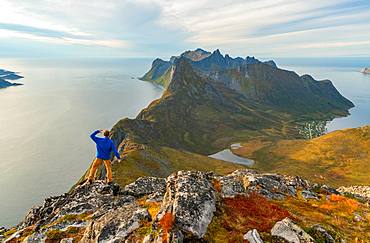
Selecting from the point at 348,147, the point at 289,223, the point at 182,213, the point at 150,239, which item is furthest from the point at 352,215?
the point at 348,147

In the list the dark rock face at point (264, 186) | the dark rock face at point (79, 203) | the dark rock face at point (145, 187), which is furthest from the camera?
the dark rock face at point (145, 187)

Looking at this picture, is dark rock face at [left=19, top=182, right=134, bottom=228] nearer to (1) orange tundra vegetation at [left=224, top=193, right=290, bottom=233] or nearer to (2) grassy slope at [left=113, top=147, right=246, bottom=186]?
(1) orange tundra vegetation at [left=224, top=193, right=290, bottom=233]

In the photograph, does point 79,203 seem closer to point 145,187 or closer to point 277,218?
point 145,187

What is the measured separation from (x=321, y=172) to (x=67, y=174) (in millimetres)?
156708

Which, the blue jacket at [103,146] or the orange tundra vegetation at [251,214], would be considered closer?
the orange tundra vegetation at [251,214]

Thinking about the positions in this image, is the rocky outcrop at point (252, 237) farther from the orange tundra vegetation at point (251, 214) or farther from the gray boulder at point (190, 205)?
the gray boulder at point (190, 205)

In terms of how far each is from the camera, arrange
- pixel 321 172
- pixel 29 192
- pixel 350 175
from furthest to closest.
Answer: pixel 321 172 → pixel 350 175 → pixel 29 192

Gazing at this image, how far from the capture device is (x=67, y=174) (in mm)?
168500

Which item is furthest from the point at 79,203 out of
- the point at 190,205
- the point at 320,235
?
the point at 320,235

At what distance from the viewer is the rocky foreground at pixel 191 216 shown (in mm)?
16750

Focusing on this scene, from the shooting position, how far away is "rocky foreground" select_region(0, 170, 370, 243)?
55.0 ft

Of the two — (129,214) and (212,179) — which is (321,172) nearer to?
(212,179)

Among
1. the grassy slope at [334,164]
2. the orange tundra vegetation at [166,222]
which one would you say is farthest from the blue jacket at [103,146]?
the grassy slope at [334,164]

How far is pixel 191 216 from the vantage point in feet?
55.6
